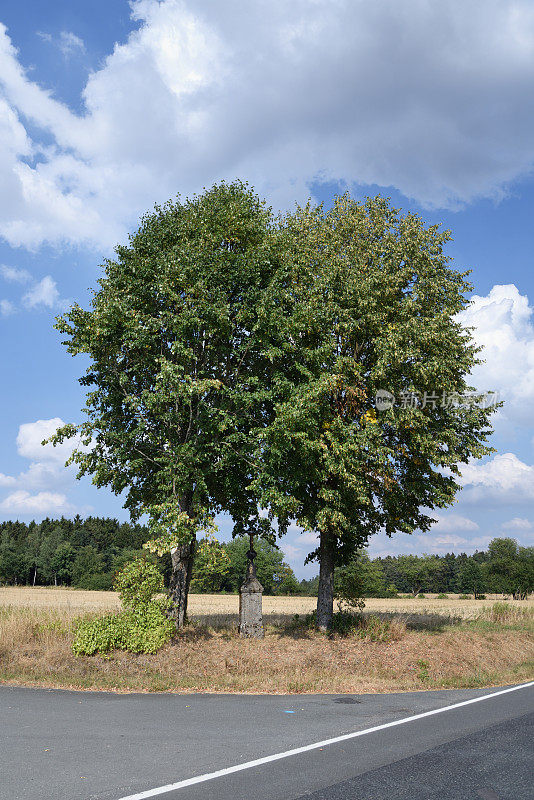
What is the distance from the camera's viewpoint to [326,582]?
22.4m

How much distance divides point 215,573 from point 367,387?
75.0 meters

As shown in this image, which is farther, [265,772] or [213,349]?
[213,349]

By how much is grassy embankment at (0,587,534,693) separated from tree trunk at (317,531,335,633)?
773 mm

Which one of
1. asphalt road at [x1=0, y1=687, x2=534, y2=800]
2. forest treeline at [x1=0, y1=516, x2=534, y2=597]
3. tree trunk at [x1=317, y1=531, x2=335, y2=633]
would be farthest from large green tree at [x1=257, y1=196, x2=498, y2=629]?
forest treeline at [x1=0, y1=516, x2=534, y2=597]

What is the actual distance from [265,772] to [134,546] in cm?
13223

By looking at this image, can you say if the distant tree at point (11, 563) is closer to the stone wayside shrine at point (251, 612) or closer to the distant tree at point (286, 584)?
the distant tree at point (286, 584)

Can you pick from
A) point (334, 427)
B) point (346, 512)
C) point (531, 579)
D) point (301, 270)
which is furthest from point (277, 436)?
point (531, 579)

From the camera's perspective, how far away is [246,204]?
850 inches

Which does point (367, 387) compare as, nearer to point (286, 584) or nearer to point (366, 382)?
point (366, 382)

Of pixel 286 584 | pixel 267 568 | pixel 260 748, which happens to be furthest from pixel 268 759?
pixel 267 568

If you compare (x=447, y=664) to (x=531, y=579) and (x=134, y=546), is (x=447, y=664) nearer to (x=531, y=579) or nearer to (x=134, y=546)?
(x=531, y=579)

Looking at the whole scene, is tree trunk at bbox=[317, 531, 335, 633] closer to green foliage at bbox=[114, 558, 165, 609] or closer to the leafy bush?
the leafy bush

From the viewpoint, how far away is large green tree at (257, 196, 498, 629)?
1884 cm

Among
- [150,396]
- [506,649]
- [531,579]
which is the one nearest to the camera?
[150,396]
